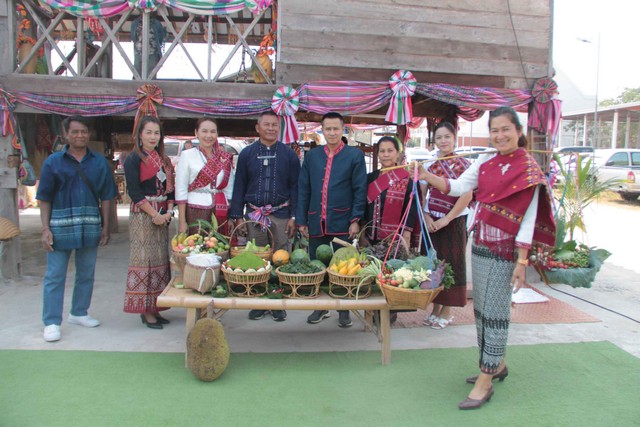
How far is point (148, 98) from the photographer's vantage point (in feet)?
18.0

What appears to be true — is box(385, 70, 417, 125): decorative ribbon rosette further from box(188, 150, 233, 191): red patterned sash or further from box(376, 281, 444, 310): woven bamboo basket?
box(376, 281, 444, 310): woven bamboo basket

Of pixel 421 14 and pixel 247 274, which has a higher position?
pixel 421 14

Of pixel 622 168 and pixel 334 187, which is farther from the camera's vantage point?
pixel 622 168

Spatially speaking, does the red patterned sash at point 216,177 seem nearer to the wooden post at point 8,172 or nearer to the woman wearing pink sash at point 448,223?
the woman wearing pink sash at point 448,223

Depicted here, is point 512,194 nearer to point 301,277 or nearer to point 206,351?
point 301,277

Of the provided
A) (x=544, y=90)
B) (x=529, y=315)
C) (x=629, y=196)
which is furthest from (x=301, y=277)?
(x=629, y=196)

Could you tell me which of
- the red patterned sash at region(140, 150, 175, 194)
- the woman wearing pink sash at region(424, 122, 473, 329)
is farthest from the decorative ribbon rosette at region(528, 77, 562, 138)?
the red patterned sash at region(140, 150, 175, 194)

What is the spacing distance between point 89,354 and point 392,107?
13.2 feet

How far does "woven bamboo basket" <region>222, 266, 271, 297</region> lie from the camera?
11.2 feet

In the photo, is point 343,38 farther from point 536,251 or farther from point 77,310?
point 77,310

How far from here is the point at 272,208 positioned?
14.1 ft

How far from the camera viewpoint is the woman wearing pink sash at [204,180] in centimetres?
414

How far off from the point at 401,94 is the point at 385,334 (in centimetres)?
316

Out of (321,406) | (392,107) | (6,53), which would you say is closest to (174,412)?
(321,406)
